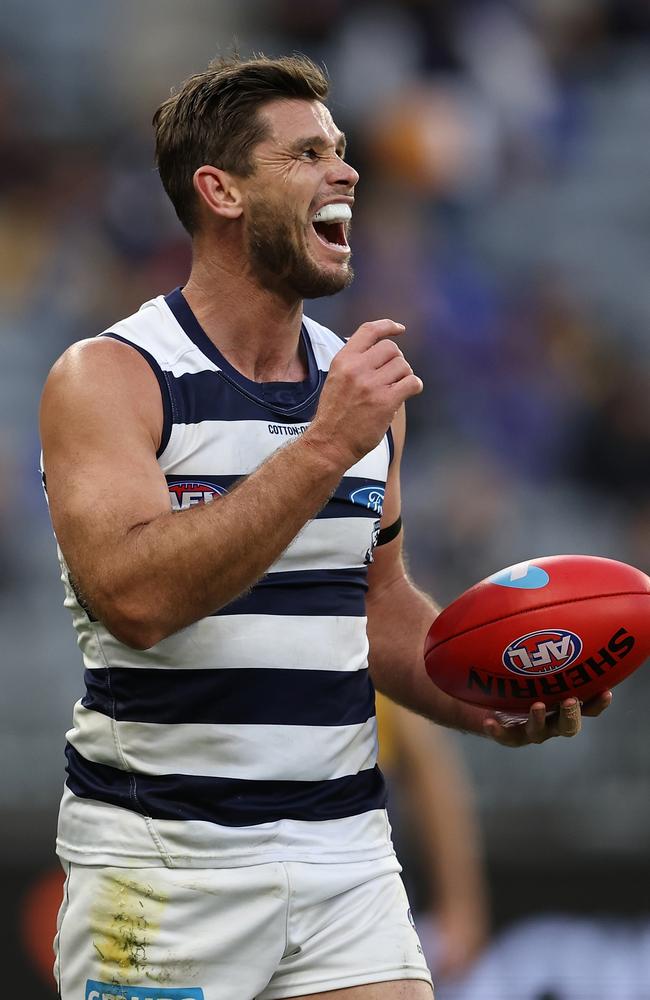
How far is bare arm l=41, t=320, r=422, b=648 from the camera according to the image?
2420 millimetres

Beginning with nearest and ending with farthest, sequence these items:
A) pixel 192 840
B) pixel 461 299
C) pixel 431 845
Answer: pixel 192 840 → pixel 431 845 → pixel 461 299

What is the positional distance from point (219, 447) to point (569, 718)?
34.8 inches

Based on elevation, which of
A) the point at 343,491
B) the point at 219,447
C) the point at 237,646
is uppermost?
the point at 219,447

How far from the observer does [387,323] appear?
8.48 ft

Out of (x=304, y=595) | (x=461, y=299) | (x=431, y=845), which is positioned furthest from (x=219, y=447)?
(x=461, y=299)

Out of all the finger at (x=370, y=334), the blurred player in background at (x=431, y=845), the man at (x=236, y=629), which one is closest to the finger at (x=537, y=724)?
the man at (x=236, y=629)

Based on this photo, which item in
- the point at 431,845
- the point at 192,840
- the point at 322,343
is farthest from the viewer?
the point at 431,845

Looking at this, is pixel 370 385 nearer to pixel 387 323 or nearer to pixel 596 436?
pixel 387 323

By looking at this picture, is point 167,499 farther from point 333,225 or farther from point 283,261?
point 333,225

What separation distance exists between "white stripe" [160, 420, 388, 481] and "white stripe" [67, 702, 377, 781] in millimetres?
483

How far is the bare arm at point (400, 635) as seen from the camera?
315 cm

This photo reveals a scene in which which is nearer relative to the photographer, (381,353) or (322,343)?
(381,353)

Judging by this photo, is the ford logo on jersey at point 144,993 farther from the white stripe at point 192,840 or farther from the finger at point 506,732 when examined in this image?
the finger at point 506,732

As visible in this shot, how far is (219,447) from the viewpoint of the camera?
273cm
